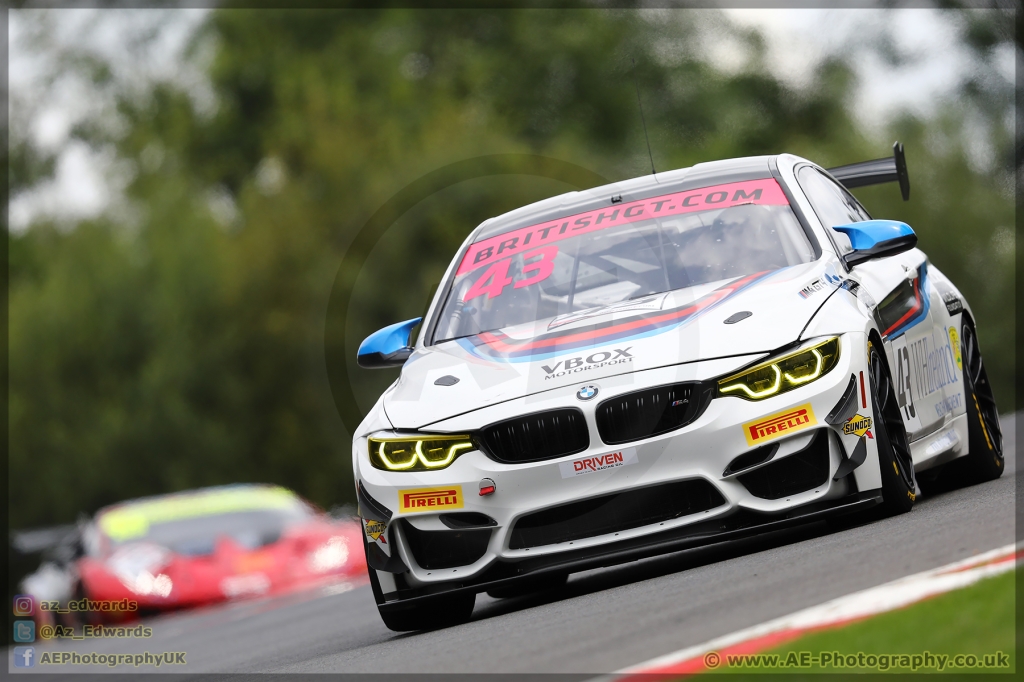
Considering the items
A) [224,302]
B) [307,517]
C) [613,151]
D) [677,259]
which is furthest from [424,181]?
[677,259]

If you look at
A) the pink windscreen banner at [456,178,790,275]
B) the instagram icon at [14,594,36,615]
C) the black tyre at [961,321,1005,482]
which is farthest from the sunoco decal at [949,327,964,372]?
the instagram icon at [14,594,36,615]

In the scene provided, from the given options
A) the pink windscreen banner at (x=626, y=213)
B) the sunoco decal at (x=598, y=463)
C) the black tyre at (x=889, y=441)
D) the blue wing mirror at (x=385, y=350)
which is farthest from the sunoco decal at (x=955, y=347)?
the blue wing mirror at (x=385, y=350)

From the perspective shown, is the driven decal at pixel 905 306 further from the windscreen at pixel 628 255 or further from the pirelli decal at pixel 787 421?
the pirelli decal at pixel 787 421

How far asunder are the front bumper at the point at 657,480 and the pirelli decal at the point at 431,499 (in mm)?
13

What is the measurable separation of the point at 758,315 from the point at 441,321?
190 centimetres

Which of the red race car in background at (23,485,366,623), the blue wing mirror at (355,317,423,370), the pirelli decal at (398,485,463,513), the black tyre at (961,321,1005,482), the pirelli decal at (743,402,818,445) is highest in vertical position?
the blue wing mirror at (355,317,423,370)

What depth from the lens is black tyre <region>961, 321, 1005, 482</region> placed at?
24.7 ft

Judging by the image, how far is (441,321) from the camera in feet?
23.3

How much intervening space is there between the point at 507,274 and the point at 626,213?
0.66m

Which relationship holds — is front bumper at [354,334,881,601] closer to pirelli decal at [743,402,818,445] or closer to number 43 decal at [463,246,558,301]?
pirelli decal at [743,402,818,445]

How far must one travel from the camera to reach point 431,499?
5.75 meters

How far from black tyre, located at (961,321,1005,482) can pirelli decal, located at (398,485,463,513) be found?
318 cm

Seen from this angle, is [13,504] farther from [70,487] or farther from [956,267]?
[956,267]

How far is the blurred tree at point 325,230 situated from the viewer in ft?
108
